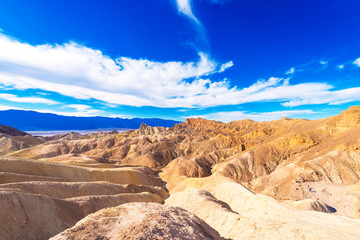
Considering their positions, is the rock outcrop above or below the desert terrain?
above

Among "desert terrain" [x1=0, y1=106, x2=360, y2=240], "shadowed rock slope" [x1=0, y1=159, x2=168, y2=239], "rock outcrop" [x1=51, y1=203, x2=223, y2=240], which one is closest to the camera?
"rock outcrop" [x1=51, y1=203, x2=223, y2=240]

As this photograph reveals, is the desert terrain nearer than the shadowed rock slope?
Yes

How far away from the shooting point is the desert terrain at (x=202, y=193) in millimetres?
7898

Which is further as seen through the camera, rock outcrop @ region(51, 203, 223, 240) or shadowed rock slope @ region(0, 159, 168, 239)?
shadowed rock slope @ region(0, 159, 168, 239)

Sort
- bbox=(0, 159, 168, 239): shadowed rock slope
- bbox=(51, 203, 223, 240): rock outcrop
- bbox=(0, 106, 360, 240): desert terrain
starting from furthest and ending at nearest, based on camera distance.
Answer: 1. bbox=(0, 159, 168, 239): shadowed rock slope
2. bbox=(0, 106, 360, 240): desert terrain
3. bbox=(51, 203, 223, 240): rock outcrop

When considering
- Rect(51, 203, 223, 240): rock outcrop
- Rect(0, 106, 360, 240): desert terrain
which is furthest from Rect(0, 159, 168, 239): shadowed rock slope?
Rect(51, 203, 223, 240): rock outcrop

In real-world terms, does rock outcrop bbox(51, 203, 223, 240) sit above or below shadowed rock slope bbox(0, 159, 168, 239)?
above

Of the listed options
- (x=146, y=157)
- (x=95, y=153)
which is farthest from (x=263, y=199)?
(x=95, y=153)

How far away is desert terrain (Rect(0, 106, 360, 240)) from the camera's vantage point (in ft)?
25.9

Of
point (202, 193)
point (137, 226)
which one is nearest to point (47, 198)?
point (137, 226)

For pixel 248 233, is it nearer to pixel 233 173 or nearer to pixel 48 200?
pixel 48 200

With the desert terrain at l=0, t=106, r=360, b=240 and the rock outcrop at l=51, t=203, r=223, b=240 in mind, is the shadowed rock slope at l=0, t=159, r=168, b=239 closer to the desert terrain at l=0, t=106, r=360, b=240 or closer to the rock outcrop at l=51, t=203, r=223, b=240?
the desert terrain at l=0, t=106, r=360, b=240

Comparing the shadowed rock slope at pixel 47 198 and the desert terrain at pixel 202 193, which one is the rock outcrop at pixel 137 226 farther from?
the shadowed rock slope at pixel 47 198

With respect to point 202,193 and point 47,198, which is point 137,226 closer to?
point 47,198
